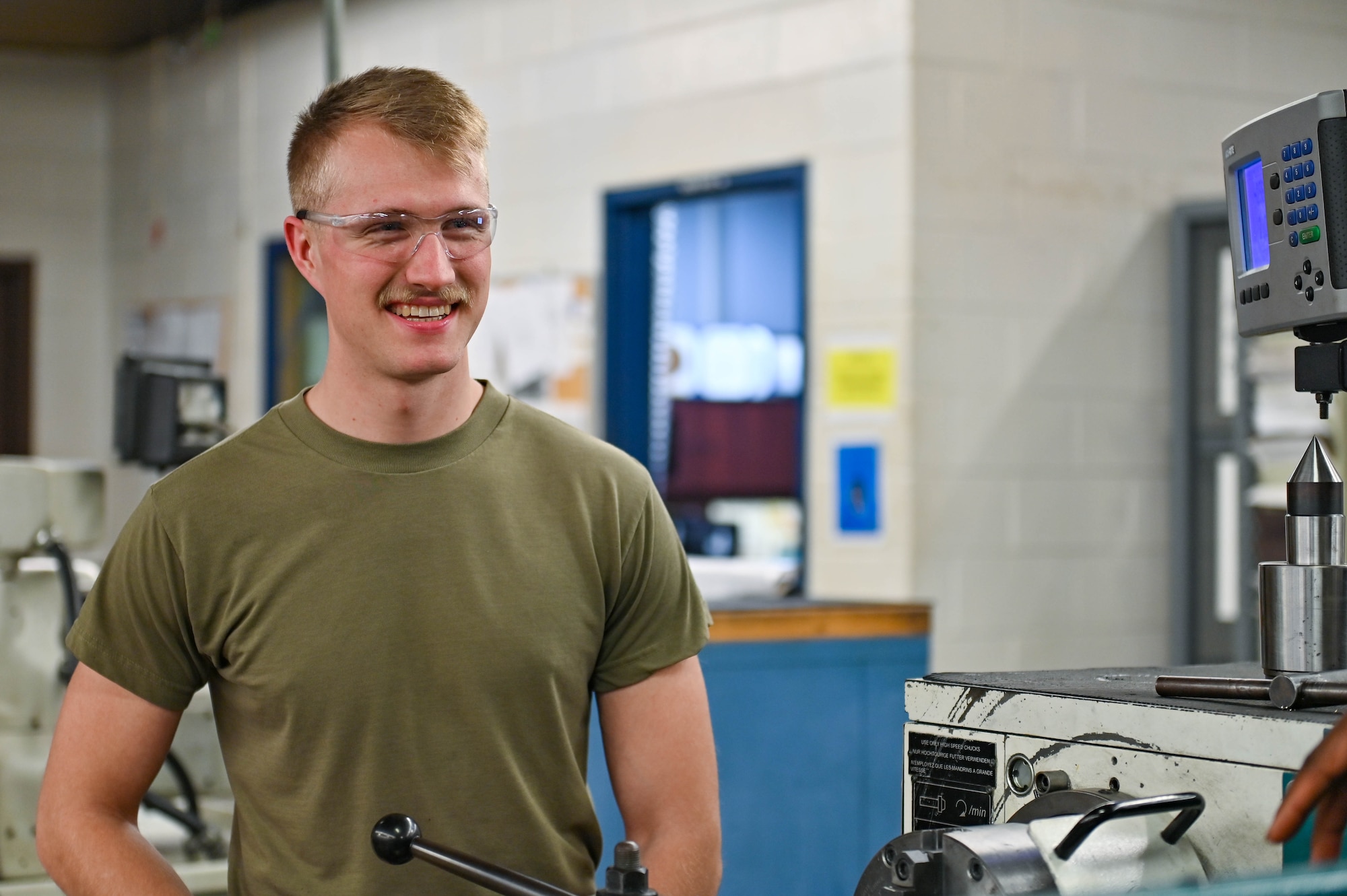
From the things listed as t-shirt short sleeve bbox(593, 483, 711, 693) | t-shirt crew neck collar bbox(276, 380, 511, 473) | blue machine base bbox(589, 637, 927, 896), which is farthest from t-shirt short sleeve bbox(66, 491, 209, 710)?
blue machine base bbox(589, 637, 927, 896)

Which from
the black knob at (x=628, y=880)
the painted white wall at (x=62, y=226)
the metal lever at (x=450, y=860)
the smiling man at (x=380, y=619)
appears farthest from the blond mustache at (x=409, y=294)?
the painted white wall at (x=62, y=226)

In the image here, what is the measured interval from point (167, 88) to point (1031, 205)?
3.95 meters

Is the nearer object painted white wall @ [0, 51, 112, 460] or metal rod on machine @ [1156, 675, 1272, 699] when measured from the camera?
metal rod on machine @ [1156, 675, 1272, 699]

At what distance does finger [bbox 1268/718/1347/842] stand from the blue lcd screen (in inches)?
20.5

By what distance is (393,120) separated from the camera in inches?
57.3

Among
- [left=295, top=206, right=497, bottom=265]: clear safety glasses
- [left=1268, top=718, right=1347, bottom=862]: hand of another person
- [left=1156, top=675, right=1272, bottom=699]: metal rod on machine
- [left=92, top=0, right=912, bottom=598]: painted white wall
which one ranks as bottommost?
[left=1268, top=718, right=1347, bottom=862]: hand of another person

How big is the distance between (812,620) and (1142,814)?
2.22 metres

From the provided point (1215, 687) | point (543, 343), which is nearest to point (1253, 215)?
point (1215, 687)

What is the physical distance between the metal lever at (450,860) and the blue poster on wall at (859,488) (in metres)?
2.83

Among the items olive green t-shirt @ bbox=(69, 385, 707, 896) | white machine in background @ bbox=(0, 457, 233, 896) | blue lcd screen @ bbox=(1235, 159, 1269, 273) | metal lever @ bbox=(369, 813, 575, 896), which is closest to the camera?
metal lever @ bbox=(369, 813, 575, 896)

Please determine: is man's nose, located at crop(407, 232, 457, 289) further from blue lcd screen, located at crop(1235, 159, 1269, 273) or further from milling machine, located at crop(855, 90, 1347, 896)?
blue lcd screen, located at crop(1235, 159, 1269, 273)

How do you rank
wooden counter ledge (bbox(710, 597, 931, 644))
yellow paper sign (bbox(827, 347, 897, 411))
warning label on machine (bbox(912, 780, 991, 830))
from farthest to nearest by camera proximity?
yellow paper sign (bbox(827, 347, 897, 411)) → wooden counter ledge (bbox(710, 597, 931, 644)) → warning label on machine (bbox(912, 780, 991, 830))

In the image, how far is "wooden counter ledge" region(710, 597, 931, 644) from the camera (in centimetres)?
314

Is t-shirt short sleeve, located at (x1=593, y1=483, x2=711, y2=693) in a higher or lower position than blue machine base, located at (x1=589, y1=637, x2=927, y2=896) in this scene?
higher
